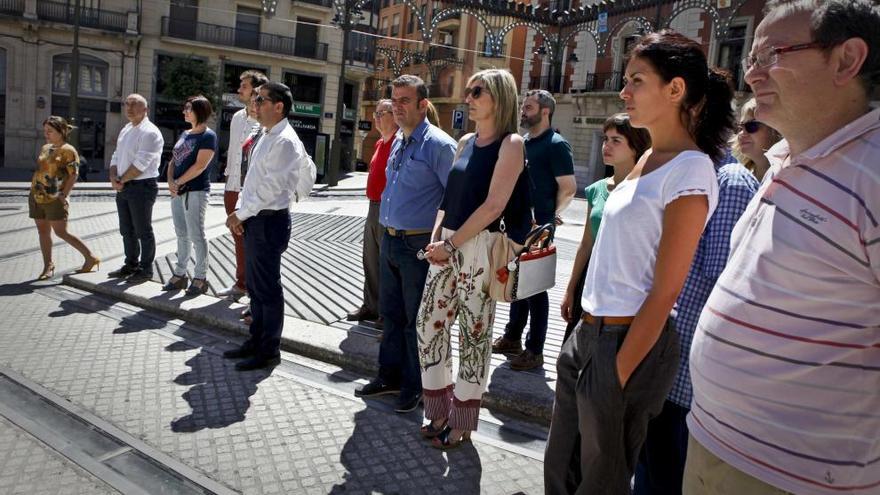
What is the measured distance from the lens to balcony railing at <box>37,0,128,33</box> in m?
28.3

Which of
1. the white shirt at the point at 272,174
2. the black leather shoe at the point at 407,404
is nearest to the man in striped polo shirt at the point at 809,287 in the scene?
the black leather shoe at the point at 407,404

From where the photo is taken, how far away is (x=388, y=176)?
14.1 feet

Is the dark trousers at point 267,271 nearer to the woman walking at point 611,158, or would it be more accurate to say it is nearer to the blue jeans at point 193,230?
the blue jeans at point 193,230

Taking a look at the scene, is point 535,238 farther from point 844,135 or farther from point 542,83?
point 542,83

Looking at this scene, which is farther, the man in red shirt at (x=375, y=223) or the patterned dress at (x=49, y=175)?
the patterned dress at (x=49, y=175)

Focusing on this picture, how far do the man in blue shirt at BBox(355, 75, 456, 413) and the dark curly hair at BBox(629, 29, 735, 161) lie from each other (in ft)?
6.50

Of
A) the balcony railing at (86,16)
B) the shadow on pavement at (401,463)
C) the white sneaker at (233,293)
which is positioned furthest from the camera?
the balcony railing at (86,16)

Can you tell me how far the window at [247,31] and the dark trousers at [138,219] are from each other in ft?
93.0

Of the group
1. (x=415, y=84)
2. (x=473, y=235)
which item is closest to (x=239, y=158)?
(x=415, y=84)

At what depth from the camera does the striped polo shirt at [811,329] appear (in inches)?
50.4

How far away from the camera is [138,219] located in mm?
6953

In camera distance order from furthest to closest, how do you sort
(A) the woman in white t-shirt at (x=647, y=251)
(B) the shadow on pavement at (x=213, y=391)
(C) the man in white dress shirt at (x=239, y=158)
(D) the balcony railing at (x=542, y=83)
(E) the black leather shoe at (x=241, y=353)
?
(D) the balcony railing at (x=542, y=83), (C) the man in white dress shirt at (x=239, y=158), (E) the black leather shoe at (x=241, y=353), (B) the shadow on pavement at (x=213, y=391), (A) the woman in white t-shirt at (x=647, y=251)

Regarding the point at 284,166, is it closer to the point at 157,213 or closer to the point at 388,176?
the point at 388,176

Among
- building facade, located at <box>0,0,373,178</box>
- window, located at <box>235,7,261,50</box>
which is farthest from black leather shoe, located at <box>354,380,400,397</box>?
window, located at <box>235,7,261,50</box>
